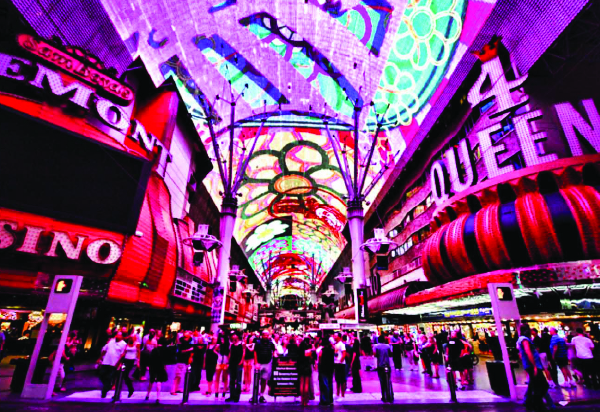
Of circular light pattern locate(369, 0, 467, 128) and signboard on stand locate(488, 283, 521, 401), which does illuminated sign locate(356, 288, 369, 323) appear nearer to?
signboard on stand locate(488, 283, 521, 401)

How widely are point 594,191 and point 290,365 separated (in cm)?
1106

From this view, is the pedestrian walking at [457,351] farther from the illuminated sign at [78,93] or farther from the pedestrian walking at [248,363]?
the illuminated sign at [78,93]

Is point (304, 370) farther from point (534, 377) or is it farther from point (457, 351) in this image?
point (457, 351)

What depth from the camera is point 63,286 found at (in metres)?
8.23

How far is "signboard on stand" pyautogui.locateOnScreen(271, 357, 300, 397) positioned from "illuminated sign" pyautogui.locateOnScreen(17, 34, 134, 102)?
1405 cm

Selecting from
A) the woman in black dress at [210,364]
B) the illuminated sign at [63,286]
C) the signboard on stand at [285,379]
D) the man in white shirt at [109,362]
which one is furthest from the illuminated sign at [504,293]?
the illuminated sign at [63,286]

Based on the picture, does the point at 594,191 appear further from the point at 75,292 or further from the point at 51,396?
the point at 51,396

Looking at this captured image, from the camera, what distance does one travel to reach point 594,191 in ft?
33.2

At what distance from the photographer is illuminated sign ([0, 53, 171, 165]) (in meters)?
11.6

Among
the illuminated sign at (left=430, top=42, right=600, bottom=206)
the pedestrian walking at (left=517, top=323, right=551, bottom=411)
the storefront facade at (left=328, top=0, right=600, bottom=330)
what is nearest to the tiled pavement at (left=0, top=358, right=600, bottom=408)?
the pedestrian walking at (left=517, top=323, right=551, bottom=411)

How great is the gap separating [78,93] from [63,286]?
901 cm

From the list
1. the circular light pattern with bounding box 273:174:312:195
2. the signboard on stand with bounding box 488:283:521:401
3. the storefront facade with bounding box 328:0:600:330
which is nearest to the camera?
the signboard on stand with bounding box 488:283:521:401

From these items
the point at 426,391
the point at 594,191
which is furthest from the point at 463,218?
the point at 426,391

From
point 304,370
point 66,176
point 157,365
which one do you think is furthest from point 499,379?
point 66,176
